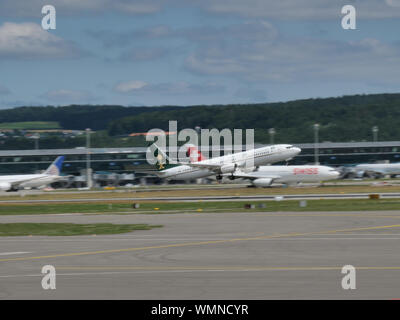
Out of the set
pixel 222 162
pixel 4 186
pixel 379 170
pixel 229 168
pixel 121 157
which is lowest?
pixel 4 186

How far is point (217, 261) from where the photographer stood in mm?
23141

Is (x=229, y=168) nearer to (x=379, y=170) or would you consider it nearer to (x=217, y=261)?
(x=379, y=170)

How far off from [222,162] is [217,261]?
69.9 m

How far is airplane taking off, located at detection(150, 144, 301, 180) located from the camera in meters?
92.1

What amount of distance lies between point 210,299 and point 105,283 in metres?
4.02

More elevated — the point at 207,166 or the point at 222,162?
the point at 222,162

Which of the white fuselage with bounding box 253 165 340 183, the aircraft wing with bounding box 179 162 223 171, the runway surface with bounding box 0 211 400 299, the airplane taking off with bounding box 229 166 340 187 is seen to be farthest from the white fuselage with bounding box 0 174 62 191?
the runway surface with bounding box 0 211 400 299

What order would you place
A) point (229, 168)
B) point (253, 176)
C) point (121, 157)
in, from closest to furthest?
1. point (253, 176)
2. point (229, 168)
3. point (121, 157)

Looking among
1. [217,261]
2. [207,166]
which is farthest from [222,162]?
[217,261]

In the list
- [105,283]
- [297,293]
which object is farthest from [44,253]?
[297,293]

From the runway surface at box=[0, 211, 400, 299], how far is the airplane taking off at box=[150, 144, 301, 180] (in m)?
53.0

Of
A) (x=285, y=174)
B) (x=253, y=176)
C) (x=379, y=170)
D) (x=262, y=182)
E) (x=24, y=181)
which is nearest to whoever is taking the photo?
(x=262, y=182)

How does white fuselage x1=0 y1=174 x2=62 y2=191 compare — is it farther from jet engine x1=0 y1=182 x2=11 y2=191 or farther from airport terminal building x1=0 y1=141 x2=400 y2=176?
airport terminal building x1=0 y1=141 x2=400 y2=176
